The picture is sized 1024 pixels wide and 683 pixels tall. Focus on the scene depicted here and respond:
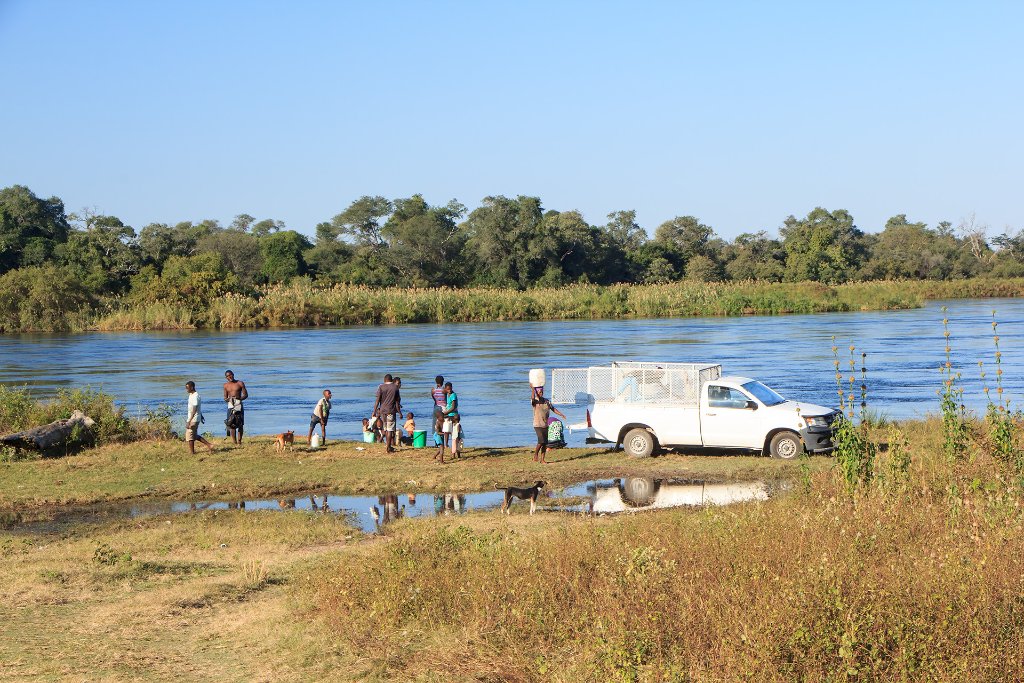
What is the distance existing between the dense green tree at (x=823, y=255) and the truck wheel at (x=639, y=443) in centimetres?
9127

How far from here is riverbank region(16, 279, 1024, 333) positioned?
79.2 meters

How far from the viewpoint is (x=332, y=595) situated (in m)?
9.66

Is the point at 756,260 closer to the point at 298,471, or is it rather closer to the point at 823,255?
the point at 823,255

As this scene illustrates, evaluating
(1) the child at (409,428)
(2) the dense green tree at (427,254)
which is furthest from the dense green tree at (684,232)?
(1) the child at (409,428)

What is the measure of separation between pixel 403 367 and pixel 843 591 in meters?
38.6

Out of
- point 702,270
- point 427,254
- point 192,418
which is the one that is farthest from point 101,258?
point 192,418

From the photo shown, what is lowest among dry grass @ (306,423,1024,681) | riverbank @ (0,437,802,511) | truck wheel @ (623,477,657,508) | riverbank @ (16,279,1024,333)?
truck wheel @ (623,477,657,508)

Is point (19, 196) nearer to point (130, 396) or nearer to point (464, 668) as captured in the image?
point (130, 396)

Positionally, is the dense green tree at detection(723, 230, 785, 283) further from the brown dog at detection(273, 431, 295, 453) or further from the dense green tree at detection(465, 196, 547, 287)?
the brown dog at detection(273, 431, 295, 453)

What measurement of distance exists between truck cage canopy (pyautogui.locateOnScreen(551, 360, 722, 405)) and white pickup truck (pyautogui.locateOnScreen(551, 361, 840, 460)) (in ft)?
0.05

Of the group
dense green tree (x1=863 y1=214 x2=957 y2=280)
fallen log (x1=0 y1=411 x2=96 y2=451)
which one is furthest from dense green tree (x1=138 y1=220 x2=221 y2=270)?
fallen log (x1=0 y1=411 x2=96 y2=451)

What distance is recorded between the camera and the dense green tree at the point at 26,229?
98.5 m

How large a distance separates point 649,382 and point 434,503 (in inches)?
213

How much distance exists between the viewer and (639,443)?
2114 cm
